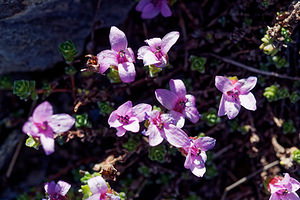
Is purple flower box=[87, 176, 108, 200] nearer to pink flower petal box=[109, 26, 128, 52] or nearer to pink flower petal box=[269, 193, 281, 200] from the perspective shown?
pink flower petal box=[109, 26, 128, 52]

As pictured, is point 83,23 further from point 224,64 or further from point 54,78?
point 224,64

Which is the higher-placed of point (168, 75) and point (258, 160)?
point (168, 75)

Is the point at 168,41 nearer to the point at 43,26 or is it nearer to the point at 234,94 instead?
the point at 234,94

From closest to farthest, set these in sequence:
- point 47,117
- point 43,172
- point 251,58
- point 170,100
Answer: point 47,117 < point 170,100 < point 251,58 < point 43,172

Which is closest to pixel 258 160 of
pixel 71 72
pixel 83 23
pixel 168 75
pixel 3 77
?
pixel 168 75

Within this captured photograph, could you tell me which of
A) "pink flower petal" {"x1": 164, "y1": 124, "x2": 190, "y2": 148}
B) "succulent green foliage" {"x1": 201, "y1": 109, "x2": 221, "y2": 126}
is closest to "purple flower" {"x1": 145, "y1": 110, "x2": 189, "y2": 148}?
"pink flower petal" {"x1": 164, "y1": 124, "x2": 190, "y2": 148}
